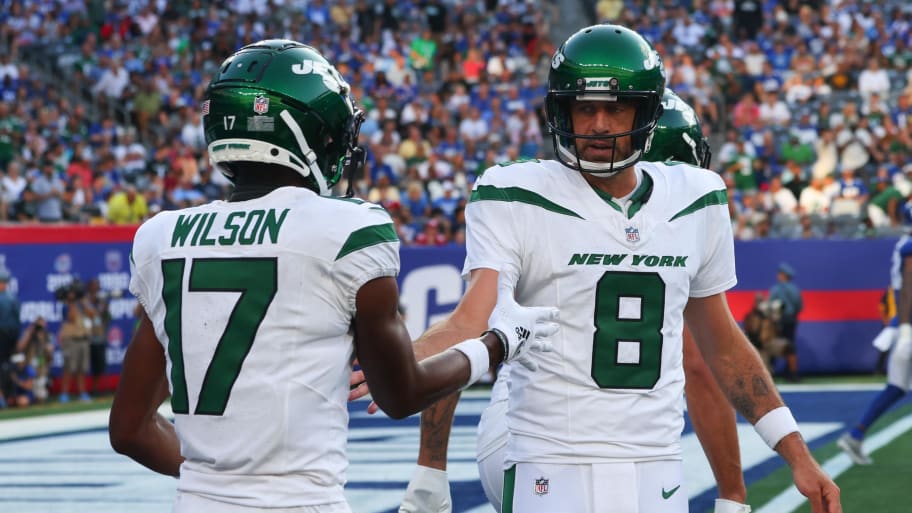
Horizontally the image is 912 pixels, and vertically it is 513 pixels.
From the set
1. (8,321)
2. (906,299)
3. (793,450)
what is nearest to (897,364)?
(906,299)

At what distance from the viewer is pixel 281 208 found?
301cm

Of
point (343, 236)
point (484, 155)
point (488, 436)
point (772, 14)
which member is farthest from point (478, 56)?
point (343, 236)

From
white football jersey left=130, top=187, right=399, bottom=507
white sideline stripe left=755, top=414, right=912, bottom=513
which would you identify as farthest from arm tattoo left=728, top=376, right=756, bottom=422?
white sideline stripe left=755, top=414, right=912, bottom=513

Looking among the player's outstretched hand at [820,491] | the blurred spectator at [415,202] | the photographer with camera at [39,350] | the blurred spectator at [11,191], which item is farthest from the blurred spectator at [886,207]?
the player's outstretched hand at [820,491]

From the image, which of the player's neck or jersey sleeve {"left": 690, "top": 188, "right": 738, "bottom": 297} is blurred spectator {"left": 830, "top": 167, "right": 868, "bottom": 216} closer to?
jersey sleeve {"left": 690, "top": 188, "right": 738, "bottom": 297}

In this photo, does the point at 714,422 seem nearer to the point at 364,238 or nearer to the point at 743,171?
the point at 364,238

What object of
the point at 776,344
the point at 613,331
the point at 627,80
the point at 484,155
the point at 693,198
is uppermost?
the point at 627,80

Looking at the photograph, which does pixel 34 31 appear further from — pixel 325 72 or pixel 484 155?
pixel 325 72


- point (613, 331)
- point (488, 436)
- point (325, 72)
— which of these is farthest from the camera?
point (488, 436)

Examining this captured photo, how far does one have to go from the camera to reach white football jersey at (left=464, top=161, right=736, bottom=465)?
3.62 meters

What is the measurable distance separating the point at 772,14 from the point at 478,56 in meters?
4.86

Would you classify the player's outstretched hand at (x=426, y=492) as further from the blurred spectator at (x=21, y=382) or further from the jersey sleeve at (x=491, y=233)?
the blurred spectator at (x=21, y=382)

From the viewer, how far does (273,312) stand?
9.64ft

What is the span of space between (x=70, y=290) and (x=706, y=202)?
1206 cm
